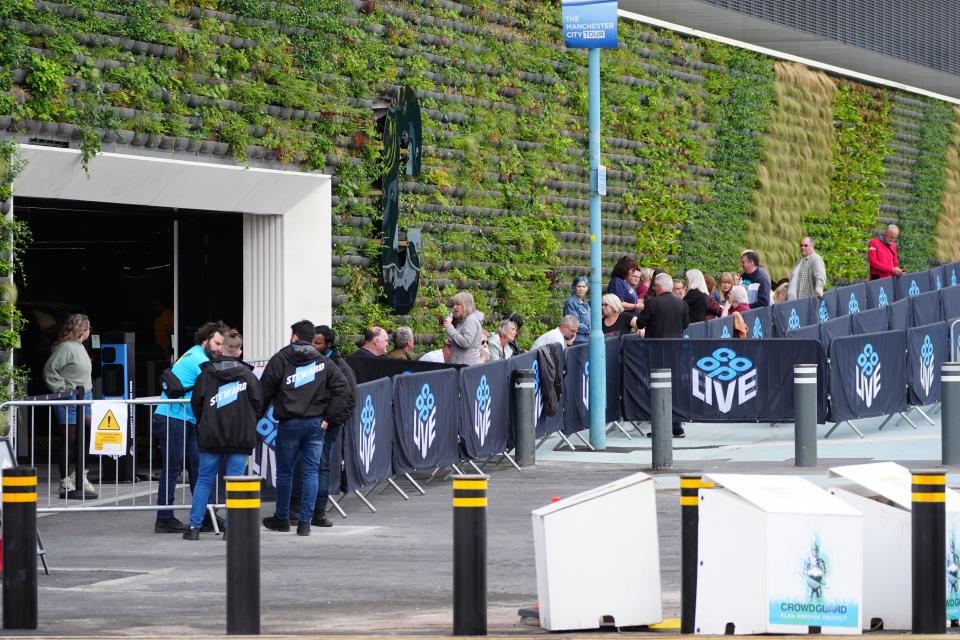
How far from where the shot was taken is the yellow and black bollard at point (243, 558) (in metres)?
8.92

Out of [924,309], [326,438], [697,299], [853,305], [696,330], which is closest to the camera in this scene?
[326,438]

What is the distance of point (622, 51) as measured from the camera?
1126 inches

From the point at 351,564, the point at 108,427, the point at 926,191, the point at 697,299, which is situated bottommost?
the point at 351,564

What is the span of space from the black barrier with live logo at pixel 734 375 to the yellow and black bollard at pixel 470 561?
1085 centimetres

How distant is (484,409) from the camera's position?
1736 centimetres

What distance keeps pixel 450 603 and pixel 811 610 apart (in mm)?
2396

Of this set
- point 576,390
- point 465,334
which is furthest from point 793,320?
point 465,334

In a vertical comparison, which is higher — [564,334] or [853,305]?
[853,305]

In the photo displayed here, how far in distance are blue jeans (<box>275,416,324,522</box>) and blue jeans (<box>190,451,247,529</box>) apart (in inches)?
12.5

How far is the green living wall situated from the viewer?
18078mm

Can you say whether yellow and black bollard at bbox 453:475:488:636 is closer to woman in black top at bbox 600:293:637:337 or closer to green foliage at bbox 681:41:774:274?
woman in black top at bbox 600:293:637:337

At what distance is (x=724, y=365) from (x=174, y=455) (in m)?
7.64

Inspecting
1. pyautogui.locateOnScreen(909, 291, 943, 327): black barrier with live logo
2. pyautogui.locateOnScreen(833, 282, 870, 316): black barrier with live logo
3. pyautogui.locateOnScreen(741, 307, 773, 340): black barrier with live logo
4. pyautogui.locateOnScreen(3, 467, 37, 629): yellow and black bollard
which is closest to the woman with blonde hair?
pyautogui.locateOnScreen(3, 467, 37, 629): yellow and black bollard

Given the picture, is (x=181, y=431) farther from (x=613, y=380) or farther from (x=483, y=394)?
(x=613, y=380)
